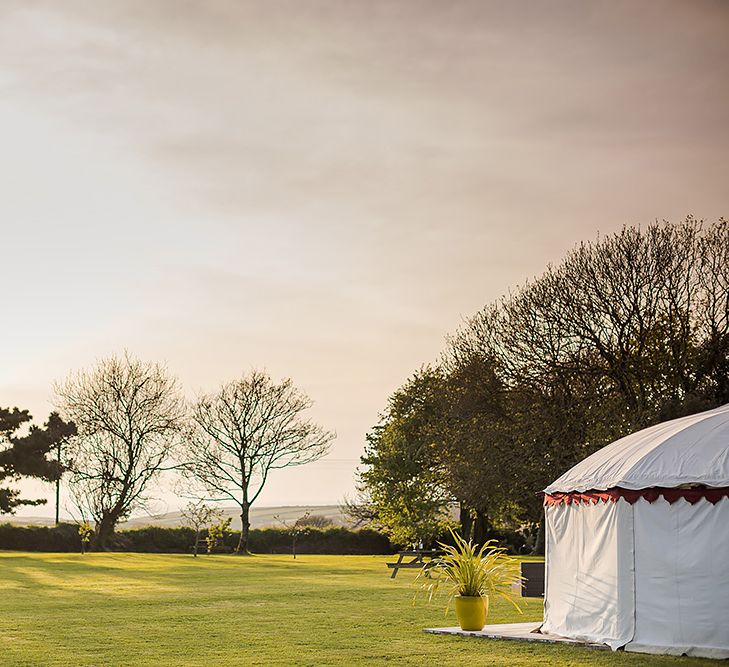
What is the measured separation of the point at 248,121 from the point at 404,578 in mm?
15371

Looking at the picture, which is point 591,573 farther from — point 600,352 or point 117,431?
point 117,431

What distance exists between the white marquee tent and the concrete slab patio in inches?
9.3

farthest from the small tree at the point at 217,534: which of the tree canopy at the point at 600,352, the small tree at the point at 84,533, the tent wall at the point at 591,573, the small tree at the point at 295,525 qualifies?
the tent wall at the point at 591,573

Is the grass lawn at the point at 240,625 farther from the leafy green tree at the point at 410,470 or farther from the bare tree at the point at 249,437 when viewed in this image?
the bare tree at the point at 249,437

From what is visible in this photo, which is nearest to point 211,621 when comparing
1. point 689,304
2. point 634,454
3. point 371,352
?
point 634,454

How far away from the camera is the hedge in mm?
49531

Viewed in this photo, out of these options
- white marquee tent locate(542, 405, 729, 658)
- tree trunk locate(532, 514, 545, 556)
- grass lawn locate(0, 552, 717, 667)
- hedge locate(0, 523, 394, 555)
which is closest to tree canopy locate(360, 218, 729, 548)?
grass lawn locate(0, 552, 717, 667)

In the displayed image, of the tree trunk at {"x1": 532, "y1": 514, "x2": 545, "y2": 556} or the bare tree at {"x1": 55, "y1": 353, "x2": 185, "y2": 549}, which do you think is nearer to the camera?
the tree trunk at {"x1": 532, "y1": 514, "x2": 545, "y2": 556}

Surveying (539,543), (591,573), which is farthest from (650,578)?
(539,543)

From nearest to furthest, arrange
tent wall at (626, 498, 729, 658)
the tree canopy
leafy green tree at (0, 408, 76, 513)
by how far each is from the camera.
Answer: tent wall at (626, 498, 729, 658) < the tree canopy < leafy green tree at (0, 408, 76, 513)

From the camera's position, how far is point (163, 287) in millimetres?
27312

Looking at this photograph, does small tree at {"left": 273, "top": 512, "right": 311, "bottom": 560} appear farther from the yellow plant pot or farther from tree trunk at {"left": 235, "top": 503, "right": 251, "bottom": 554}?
the yellow plant pot

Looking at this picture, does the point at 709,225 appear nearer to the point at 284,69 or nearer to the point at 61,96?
the point at 284,69

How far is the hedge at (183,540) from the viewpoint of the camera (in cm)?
4953
